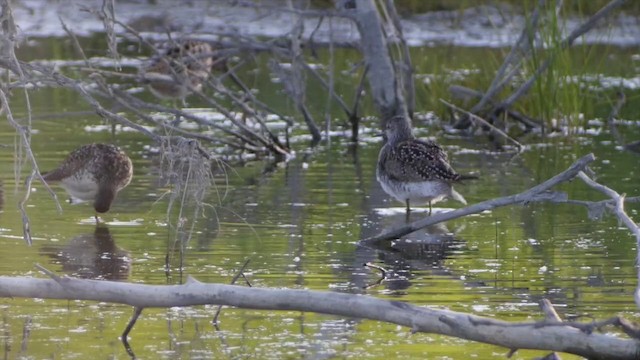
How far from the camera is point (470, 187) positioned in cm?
1162

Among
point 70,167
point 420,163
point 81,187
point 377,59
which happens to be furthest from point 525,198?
point 377,59

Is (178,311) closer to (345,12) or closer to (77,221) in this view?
(77,221)

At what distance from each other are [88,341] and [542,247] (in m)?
3.55

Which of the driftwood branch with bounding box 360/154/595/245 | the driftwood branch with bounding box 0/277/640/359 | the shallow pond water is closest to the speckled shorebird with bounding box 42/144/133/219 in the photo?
the shallow pond water

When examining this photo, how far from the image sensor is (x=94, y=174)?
10594 millimetres

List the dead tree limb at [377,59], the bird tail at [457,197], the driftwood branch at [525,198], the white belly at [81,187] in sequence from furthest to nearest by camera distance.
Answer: the dead tree limb at [377,59], the white belly at [81,187], the bird tail at [457,197], the driftwood branch at [525,198]

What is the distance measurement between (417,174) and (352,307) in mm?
4699

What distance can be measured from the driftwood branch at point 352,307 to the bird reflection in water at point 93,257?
209 centimetres

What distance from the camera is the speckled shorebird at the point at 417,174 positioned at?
34.2ft

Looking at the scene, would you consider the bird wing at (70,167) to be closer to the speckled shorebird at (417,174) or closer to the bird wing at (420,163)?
the speckled shorebird at (417,174)

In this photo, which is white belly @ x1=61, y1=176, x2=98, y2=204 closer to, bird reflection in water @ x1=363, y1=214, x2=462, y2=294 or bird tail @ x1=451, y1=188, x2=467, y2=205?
bird reflection in water @ x1=363, y1=214, x2=462, y2=294

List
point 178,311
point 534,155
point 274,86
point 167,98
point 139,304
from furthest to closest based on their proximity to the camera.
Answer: point 274,86
point 167,98
point 534,155
point 178,311
point 139,304

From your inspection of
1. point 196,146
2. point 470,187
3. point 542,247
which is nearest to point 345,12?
point 470,187

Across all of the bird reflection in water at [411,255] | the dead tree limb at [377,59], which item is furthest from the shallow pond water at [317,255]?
the dead tree limb at [377,59]
